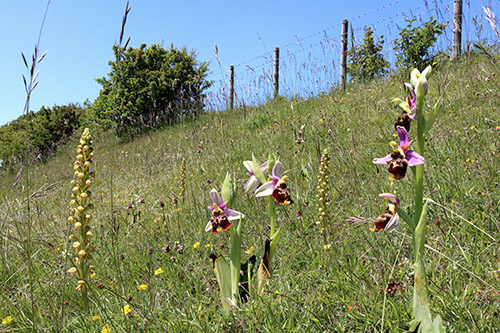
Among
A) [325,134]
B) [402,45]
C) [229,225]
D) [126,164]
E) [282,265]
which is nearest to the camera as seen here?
[229,225]

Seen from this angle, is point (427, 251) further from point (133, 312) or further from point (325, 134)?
point (325, 134)

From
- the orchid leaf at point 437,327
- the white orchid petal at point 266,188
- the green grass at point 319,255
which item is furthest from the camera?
the white orchid petal at point 266,188

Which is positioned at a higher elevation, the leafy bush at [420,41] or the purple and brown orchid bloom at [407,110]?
the leafy bush at [420,41]

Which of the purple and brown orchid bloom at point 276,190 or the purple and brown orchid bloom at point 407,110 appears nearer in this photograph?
the purple and brown orchid bloom at point 407,110

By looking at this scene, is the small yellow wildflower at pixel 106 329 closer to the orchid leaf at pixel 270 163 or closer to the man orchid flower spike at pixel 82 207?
the man orchid flower spike at pixel 82 207

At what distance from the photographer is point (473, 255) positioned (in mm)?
1705

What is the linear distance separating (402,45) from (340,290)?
22.3 ft

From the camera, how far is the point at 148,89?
1236 cm

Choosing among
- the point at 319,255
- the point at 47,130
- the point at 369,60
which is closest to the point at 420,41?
the point at 369,60

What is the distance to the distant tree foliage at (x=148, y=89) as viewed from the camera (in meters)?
12.2

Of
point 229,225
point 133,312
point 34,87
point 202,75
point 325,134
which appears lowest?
point 133,312

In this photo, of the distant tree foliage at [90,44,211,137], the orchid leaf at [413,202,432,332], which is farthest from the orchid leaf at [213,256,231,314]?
the distant tree foliage at [90,44,211,137]

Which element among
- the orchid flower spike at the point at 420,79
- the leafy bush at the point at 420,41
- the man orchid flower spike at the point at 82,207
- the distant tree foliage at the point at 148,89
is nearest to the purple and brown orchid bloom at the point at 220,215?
the man orchid flower spike at the point at 82,207

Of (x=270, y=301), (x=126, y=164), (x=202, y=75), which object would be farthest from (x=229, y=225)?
(x=202, y=75)
